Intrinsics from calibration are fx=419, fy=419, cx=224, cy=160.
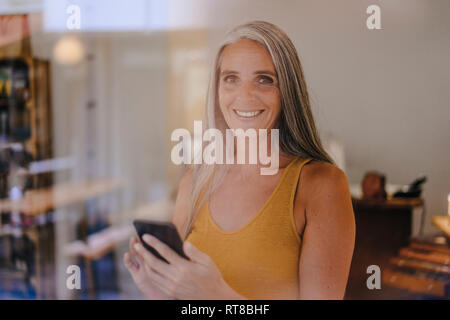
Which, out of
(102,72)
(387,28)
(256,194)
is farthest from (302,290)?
(102,72)

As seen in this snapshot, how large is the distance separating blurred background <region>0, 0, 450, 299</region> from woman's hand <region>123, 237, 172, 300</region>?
99 millimetres

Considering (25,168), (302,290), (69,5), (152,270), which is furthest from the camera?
(25,168)

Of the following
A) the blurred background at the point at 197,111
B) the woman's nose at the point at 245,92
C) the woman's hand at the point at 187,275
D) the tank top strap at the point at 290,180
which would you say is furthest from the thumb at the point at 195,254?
the woman's nose at the point at 245,92

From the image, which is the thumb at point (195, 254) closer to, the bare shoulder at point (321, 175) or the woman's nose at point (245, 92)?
the bare shoulder at point (321, 175)

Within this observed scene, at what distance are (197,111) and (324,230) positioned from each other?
2.66 feet

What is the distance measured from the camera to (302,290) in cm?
186

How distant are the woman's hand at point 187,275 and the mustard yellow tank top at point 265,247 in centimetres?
4

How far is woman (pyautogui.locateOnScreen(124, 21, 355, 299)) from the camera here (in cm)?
183

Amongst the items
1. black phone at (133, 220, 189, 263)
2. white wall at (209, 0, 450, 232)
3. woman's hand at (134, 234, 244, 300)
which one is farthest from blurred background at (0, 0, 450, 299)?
woman's hand at (134, 234, 244, 300)

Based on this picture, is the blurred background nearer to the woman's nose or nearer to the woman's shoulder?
the woman's shoulder

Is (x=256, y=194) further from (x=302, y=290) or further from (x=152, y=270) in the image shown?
(x=152, y=270)

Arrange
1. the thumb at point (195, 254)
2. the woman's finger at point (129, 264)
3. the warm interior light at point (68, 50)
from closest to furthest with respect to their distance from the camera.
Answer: the thumb at point (195, 254) < the woman's finger at point (129, 264) < the warm interior light at point (68, 50)

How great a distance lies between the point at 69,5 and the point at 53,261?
71.5 inches

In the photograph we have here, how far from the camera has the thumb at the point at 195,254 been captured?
1925 millimetres
